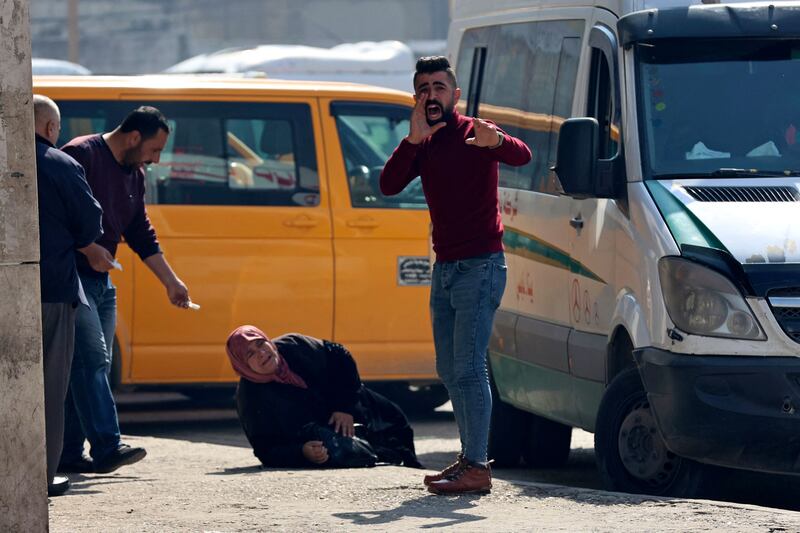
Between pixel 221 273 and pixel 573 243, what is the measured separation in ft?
9.98

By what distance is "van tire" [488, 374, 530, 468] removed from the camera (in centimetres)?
920

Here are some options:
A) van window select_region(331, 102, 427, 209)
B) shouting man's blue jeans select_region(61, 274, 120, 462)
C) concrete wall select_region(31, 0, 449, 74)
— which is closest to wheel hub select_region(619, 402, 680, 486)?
shouting man's blue jeans select_region(61, 274, 120, 462)

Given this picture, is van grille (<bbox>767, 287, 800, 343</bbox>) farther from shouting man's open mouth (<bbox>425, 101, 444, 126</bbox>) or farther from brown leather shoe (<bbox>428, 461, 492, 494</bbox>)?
shouting man's open mouth (<bbox>425, 101, 444, 126</bbox>)

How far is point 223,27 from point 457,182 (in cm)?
3447

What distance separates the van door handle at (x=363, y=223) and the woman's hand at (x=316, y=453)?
237 cm

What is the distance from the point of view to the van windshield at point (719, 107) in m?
7.21

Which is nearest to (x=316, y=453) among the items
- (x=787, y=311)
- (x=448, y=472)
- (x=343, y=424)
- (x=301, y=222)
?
(x=343, y=424)

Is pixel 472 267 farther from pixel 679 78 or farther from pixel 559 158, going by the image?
pixel 679 78

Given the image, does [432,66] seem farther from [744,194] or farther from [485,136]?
[744,194]

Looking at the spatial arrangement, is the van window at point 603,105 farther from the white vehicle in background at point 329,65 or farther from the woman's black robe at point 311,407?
the white vehicle in background at point 329,65

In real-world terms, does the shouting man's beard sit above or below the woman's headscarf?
above

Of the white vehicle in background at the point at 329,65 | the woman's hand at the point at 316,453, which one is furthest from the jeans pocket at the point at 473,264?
the white vehicle in background at the point at 329,65

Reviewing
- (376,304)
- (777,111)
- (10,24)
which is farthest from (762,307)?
(376,304)

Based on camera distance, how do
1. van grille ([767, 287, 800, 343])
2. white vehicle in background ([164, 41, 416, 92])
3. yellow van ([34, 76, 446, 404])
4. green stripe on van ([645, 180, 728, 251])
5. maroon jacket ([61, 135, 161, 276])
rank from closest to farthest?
van grille ([767, 287, 800, 343]), green stripe on van ([645, 180, 728, 251]), maroon jacket ([61, 135, 161, 276]), yellow van ([34, 76, 446, 404]), white vehicle in background ([164, 41, 416, 92])
